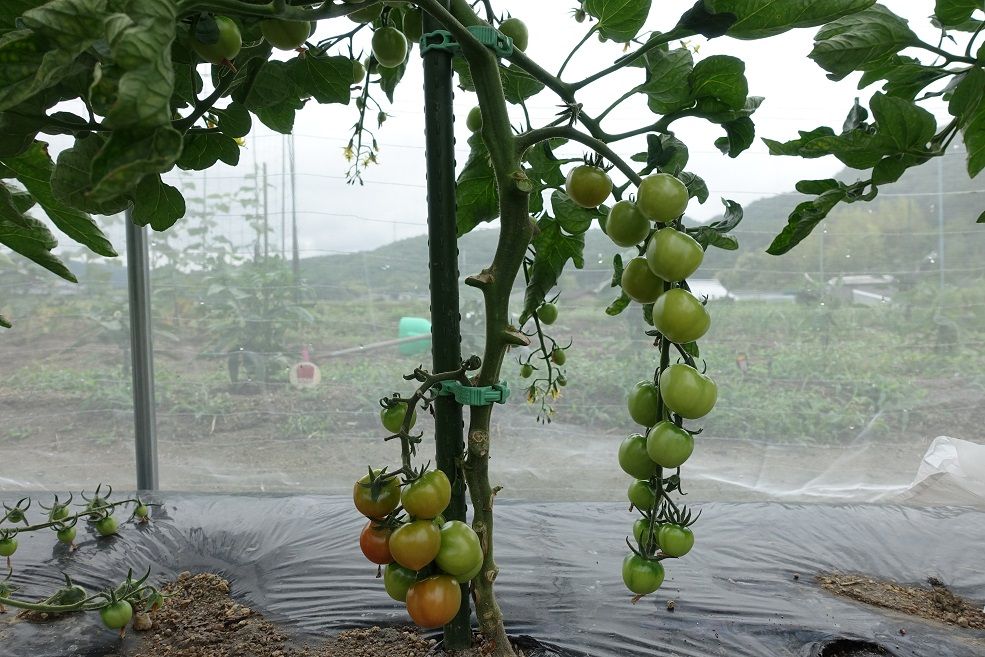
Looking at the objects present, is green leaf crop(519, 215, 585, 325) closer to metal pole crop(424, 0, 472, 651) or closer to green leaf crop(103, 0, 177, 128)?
metal pole crop(424, 0, 472, 651)

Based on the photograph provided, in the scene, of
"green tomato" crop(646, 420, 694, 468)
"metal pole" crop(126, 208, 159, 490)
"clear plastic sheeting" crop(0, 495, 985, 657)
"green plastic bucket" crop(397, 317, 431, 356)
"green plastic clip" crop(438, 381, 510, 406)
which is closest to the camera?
"green tomato" crop(646, 420, 694, 468)

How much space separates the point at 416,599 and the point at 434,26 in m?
0.68

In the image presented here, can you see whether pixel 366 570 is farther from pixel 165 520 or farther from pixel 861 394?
pixel 861 394

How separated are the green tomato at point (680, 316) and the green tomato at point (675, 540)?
0.24 m

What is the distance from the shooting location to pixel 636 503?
2.37 feet

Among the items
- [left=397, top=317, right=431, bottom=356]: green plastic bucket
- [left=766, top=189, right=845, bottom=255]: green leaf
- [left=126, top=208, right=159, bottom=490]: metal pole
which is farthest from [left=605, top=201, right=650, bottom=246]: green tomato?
[left=397, top=317, right=431, bottom=356]: green plastic bucket

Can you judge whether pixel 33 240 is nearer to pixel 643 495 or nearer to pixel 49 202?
pixel 49 202

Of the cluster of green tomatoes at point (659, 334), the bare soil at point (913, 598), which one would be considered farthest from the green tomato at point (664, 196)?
the bare soil at point (913, 598)

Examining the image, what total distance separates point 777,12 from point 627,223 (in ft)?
0.75

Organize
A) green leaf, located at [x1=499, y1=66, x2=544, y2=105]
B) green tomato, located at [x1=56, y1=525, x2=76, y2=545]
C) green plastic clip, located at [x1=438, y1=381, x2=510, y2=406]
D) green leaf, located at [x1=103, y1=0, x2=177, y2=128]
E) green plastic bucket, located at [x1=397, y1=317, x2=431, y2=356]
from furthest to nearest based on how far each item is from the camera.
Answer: green plastic bucket, located at [x1=397, y1=317, x2=431, y2=356] < green tomato, located at [x1=56, y1=525, x2=76, y2=545] < green leaf, located at [x1=499, y1=66, x2=544, y2=105] < green plastic clip, located at [x1=438, y1=381, x2=510, y2=406] < green leaf, located at [x1=103, y1=0, x2=177, y2=128]

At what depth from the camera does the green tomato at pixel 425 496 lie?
63cm

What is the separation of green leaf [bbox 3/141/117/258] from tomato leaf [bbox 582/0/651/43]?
56 cm

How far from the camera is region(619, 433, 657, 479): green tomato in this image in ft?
2.25

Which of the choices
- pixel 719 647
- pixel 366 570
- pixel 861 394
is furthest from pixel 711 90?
pixel 861 394
